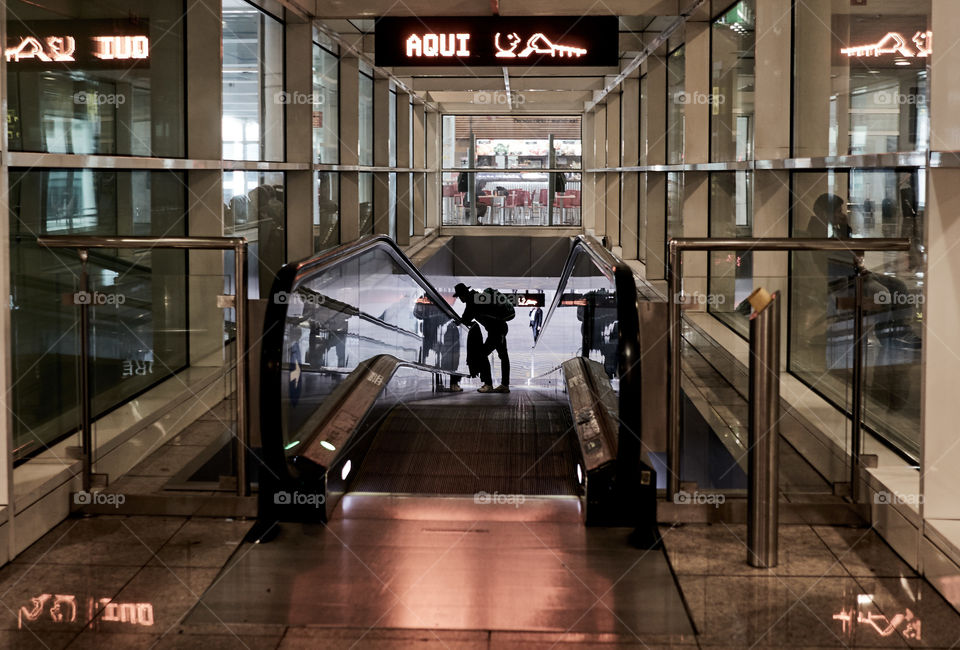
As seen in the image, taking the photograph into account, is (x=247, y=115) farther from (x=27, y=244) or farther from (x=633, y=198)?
(x=633, y=198)

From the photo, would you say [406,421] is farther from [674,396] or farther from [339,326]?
[674,396]

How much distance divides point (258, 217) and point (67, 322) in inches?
199

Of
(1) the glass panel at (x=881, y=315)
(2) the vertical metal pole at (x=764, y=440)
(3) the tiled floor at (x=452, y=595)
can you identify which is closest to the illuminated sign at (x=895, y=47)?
(1) the glass panel at (x=881, y=315)

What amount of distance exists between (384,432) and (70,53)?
2698mm

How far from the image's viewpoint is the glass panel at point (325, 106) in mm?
11590

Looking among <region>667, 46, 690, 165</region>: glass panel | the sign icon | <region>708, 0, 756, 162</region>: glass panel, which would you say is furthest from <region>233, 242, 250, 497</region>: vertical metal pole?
<region>667, 46, 690, 165</region>: glass panel

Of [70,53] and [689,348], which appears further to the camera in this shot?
[70,53]

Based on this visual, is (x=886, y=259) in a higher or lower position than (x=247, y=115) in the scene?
lower

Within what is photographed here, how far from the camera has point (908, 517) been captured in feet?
13.3

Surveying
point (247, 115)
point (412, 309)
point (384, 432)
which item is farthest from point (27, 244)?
point (412, 309)

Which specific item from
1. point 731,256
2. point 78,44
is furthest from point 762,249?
point 78,44

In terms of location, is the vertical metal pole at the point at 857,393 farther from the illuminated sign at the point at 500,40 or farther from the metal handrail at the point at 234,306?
the illuminated sign at the point at 500,40

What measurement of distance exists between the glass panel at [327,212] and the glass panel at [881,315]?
691 cm

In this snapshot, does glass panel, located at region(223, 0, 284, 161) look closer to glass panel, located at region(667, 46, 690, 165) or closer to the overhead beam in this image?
the overhead beam
